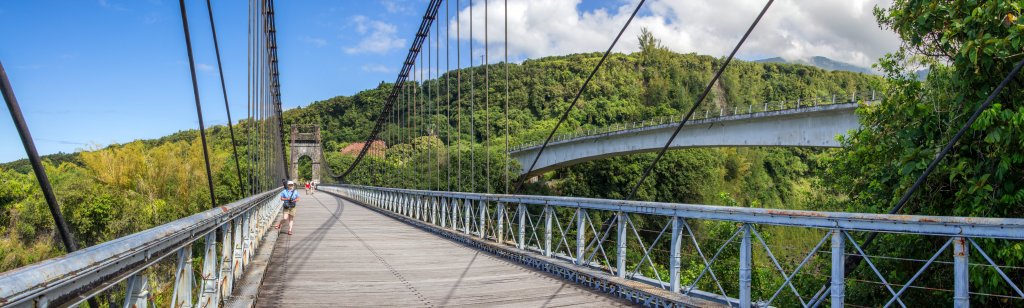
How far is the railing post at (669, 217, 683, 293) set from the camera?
16.1ft

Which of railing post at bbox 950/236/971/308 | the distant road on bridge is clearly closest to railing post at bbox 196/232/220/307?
railing post at bbox 950/236/971/308

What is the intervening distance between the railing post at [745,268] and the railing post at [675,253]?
0.64m

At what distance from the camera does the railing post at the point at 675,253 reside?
4.91 metres

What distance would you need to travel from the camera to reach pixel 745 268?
14.2 ft

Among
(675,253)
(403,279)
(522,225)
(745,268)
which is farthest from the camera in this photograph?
(522,225)

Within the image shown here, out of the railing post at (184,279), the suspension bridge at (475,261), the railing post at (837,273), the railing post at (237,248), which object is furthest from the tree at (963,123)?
the railing post at (237,248)

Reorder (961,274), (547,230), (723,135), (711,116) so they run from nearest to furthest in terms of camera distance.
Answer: (961,274) → (547,230) → (723,135) → (711,116)

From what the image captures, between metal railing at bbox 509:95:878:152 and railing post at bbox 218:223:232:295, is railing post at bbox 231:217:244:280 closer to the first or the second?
railing post at bbox 218:223:232:295

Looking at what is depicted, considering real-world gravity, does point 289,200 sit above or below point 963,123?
below

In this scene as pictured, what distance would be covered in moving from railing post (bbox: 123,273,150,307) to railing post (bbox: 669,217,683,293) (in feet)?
11.6

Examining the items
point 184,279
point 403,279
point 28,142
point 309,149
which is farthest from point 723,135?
point 309,149

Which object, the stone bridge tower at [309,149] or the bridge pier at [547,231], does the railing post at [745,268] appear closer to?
the bridge pier at [547,231]

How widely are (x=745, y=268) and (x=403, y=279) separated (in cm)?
380

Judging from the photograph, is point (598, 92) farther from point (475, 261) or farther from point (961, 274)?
point (961, 274)
